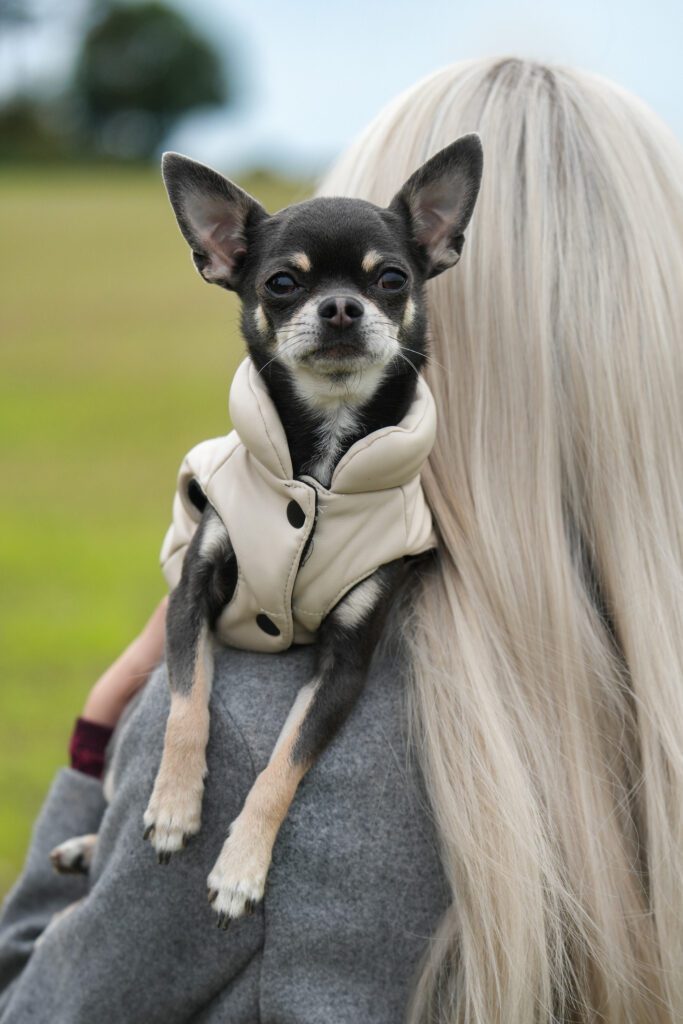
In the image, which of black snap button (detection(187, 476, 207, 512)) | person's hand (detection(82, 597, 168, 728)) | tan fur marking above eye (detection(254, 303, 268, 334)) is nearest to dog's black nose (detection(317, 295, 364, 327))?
tan fur marking above eye (detection(254, 303, 268, 334))

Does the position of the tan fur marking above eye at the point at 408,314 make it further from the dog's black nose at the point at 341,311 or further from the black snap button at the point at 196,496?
the black snap button at the point at 196,496

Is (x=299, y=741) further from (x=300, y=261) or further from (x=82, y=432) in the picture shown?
(x=82, y=432)

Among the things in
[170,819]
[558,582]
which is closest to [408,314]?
[558,582]

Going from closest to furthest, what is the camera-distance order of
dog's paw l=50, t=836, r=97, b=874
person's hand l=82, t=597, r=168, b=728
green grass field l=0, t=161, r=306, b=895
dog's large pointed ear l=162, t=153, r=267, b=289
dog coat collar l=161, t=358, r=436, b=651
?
dog coat collar l=161, t=358, r=436, b=651 < dog's large pointed ear l=162, t=153, r=267, b=289 < dog's paw l=50, t=836, r=97, b=874 < person's hand l=82, t=597, r=168, b=728 < green grass field l=0, t=161, r=306, b=895

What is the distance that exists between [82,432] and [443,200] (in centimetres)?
1013

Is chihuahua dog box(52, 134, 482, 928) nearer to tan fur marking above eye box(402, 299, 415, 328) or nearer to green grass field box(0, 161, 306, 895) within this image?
tan fur marking above eye box(402, 299, 415, 328)

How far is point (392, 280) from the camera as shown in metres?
1.99

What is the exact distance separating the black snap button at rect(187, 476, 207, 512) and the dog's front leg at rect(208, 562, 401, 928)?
35 centimetres

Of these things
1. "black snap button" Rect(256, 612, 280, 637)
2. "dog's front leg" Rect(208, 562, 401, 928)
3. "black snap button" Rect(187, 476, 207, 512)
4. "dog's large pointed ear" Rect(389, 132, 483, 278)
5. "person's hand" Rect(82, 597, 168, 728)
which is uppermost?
"dog's large pointed ear" Rect(389, 132, 483, 278)

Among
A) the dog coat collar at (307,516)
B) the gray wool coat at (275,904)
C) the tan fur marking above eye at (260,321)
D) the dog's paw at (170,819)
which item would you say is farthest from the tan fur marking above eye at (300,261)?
the dog's paw at (170,819)

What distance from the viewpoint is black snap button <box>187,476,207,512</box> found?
204cm

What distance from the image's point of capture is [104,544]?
28.6 ft

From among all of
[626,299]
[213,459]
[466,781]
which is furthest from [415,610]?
[626,299]

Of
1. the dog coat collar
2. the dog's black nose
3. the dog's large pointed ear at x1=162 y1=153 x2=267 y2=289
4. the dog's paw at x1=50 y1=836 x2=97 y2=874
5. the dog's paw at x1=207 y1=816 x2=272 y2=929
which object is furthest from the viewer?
the dog's paw at x1=50 y1=836 x2=97 y2=874
